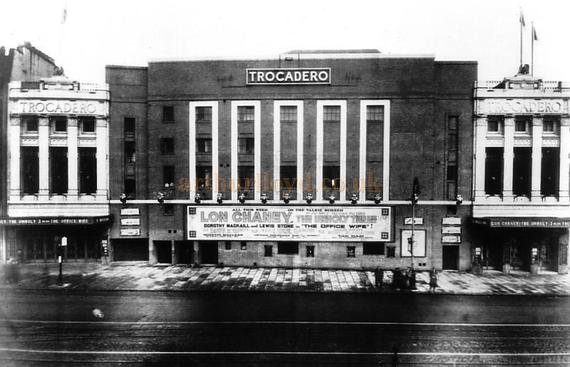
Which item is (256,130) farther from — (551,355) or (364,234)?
(551,355)

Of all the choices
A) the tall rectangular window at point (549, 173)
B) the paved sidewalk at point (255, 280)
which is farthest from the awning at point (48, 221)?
the tall rectangular window at point (549, 173)

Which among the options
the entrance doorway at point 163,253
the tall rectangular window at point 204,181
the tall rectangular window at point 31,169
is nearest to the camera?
the tall rectangular window at point 31,169

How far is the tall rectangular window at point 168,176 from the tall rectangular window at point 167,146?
1.28 metres

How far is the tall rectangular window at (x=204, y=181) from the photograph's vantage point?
3450cm

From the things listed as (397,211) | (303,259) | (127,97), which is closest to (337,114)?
(397,211)

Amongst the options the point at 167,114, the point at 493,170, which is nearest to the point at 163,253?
the point at 167,114

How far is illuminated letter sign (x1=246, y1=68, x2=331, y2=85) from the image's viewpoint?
33.3m

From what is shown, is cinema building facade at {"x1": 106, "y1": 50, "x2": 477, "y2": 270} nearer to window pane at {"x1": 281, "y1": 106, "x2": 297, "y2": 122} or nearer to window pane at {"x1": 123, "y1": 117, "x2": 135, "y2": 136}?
window pane at {"x1": 281, "y1": 106, "x2": 297, "y2": 122}

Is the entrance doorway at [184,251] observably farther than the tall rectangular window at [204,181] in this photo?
Yes

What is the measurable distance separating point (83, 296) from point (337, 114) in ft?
75.0

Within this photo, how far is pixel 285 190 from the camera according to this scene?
34031 millimetres

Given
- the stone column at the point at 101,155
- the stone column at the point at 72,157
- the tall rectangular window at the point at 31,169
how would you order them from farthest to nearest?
the stone column at the point at 101,155
the stone column at the point at 72,157
the tall rectangular window at the point at 31,169

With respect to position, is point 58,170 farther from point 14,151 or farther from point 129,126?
point 129,126

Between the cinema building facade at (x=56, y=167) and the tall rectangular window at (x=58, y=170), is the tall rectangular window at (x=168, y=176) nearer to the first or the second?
the cinema building facade at (x=56, y=167)
